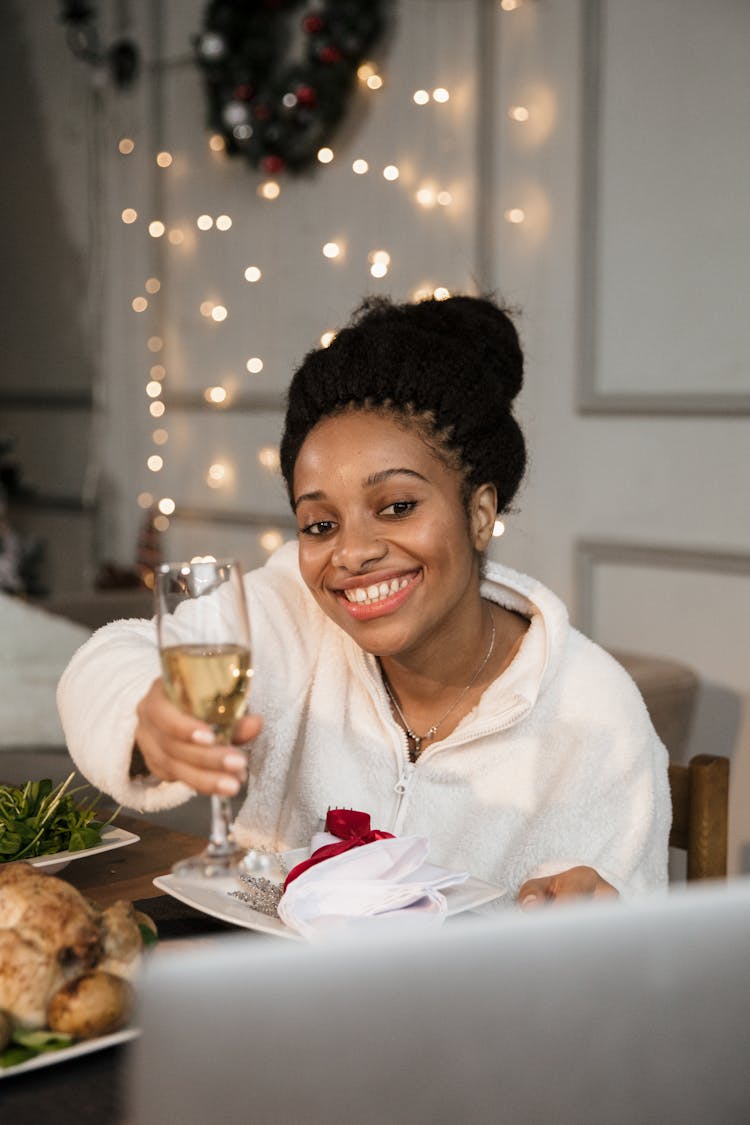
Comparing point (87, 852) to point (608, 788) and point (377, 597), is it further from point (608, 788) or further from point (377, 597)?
point (608, 788)

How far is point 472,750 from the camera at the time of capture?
144cm

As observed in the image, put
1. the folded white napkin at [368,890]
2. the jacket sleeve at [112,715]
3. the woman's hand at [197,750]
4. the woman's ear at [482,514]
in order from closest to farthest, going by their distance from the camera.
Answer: the woman's hand at [197,750], the folded white napkin at [368,890], the jacket sleeve at [112,715], the woman's ear at [482,514]

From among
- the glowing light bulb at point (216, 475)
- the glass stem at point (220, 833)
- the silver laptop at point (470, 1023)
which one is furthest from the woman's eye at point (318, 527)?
the glowing light bulb at point (216, 475)

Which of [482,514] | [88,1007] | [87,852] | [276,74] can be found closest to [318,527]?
[482,514]

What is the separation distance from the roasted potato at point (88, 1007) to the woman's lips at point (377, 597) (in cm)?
59

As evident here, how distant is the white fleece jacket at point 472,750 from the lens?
1.35 metres

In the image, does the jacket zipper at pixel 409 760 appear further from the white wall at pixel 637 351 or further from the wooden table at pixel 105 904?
the white wall at pixel 637 351

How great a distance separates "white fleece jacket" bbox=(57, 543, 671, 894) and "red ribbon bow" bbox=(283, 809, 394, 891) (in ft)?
0.74

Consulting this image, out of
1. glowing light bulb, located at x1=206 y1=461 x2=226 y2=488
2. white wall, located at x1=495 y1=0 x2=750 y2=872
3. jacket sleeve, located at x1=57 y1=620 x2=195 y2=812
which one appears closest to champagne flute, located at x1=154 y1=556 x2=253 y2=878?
jacket sleeve, located at x1=57 y1=620 x2=195 y2=812

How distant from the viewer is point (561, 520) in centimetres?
307

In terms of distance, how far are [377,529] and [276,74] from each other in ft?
8.79

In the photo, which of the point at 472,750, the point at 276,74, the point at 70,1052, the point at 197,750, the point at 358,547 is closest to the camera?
the point at 70,1052

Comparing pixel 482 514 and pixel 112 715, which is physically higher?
pixel 482 514

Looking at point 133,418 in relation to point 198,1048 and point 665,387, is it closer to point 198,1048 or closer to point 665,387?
point 665,387
